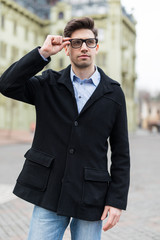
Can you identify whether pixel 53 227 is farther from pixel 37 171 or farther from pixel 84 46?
pixel 84 46

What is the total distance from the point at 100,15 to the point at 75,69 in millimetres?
40368

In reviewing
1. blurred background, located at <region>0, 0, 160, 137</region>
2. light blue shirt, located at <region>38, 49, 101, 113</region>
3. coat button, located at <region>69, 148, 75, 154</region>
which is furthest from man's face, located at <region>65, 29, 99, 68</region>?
blurred background, located at <region>0, 0, 160, 137</region>

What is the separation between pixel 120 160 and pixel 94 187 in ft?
0.86

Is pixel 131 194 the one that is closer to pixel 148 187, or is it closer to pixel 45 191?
pixel 148 187

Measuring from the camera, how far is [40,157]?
7.70 ft

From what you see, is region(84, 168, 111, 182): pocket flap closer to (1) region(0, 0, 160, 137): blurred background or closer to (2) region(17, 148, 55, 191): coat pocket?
(2) region(17, 148, 55, 191): coat pocket

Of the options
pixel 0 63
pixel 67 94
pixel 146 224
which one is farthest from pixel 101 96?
pixel 0 63

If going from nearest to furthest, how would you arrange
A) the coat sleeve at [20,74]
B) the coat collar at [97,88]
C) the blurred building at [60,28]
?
the coat sleeve at [20,74]
the coat collar at [97,88]
the blurred building at [60,28]

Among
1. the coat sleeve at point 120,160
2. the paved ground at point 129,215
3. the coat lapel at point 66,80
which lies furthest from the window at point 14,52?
the coat sleeve at point 120,160

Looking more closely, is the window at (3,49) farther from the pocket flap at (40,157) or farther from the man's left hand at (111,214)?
the man's left hand at (111,214)

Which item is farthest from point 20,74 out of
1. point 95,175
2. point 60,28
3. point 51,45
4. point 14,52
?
point 60,28

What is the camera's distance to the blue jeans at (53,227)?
2.29 meters

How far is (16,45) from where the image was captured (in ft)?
123

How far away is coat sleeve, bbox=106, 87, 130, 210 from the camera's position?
2398mm
